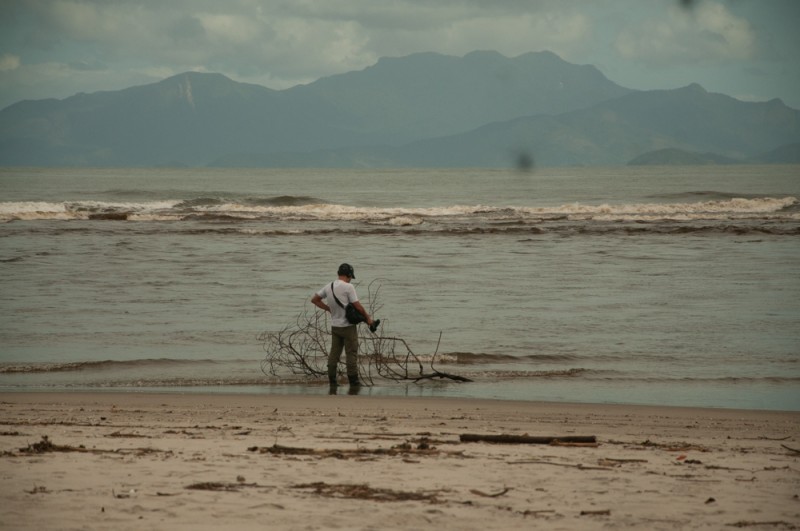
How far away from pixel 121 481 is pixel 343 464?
1.51 meters

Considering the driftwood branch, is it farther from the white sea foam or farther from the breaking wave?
the white sea foam

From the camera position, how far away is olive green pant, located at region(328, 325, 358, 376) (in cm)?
1145

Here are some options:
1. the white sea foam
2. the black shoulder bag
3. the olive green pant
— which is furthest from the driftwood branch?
the white sea foam

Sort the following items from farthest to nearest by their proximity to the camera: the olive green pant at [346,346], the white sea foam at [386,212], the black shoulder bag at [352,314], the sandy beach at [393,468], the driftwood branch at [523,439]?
1. the white sea foam at [386,212]
2. the olive green pant at [346,346]
3. the black shoulder bag at [352,314]
4. the driftwood branch at [523,439]
5. the sandy beach at [393,468]

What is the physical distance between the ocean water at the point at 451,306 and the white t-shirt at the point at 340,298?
880 mm

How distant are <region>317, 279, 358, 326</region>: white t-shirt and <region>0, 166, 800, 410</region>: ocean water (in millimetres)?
880

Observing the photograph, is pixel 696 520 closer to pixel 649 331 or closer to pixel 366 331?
pixel 366 331

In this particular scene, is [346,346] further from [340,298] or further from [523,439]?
[523,439]

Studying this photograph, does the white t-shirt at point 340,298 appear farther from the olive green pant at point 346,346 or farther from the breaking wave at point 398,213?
the breaking wave at point 398,213

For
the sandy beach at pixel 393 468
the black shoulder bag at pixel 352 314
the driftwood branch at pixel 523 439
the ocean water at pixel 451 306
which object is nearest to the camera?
the sandy beach at pixel 393 468

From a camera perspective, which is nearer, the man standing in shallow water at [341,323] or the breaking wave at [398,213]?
the man standing in shallow water at [341,323]

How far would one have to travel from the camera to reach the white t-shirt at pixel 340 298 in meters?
11.4

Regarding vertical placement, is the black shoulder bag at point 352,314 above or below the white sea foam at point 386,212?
below

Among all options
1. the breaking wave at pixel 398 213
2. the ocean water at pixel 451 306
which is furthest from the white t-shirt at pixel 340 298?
the breaking wave at pixel 398 213
